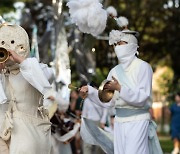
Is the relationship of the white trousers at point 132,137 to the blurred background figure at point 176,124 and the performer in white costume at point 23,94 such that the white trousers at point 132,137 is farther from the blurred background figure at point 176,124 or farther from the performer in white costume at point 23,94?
the blurred background figure at point 176,124

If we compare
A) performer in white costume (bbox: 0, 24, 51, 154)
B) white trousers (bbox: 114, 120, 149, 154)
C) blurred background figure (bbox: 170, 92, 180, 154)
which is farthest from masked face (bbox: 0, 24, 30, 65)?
blurred background figure (bbox: 170, 92, 180, 154)

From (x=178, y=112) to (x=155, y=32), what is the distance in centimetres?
1524

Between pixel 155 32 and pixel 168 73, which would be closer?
pixel 155 32

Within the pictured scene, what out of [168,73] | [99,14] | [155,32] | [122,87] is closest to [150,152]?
[122,87]

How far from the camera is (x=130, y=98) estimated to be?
29.1 feet

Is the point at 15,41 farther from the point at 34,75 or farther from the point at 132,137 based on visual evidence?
the point at 132,137

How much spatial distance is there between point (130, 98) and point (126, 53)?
74cm

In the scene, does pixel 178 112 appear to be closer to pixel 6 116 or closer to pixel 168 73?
pixel 6 116

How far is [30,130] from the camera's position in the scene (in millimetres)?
8023

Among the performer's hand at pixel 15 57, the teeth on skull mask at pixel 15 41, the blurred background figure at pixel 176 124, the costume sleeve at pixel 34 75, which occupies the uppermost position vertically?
the teeth on skull mask at pixel 15 41

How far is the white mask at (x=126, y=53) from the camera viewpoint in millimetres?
9406

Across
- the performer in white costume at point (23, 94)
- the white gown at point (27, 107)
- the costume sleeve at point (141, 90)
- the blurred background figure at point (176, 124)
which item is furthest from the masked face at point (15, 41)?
the blurred background figure at point (176, 124)

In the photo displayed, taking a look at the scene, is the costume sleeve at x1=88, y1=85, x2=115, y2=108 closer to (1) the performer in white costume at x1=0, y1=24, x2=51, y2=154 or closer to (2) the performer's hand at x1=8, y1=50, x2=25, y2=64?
(1) the performer in white costume at x1=0, y1=24, x2=51, y2=154

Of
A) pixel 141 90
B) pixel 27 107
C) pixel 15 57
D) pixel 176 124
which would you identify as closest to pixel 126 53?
pixel 141 90
